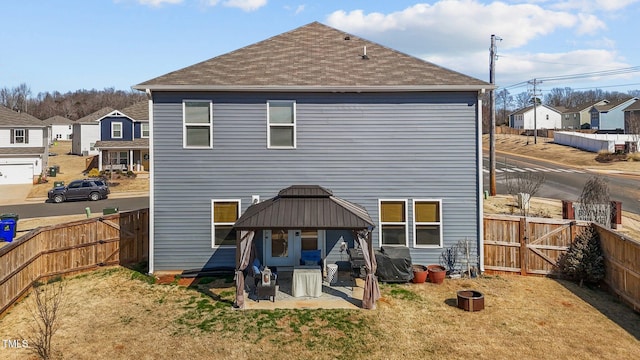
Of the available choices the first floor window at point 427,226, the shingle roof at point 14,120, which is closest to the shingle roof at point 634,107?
the first floor window at point 427,226

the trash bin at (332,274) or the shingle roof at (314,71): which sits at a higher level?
the shingle roof at (314,71)

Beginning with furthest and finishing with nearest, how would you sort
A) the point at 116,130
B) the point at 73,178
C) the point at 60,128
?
1. the point at 60,128
2. the point at 116,130
3. the point at 73,178

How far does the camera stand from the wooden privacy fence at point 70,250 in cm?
1089

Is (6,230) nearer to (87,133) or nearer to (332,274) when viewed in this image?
(332,274)

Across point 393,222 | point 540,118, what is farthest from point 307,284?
point 540,118

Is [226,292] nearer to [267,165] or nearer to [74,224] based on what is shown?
[267,165]

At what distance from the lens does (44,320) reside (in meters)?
8.12

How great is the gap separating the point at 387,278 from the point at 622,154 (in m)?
48.9

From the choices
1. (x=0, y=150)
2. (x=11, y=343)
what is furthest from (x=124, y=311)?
(x=0, y=150)

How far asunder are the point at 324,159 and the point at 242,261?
4763 millimetres

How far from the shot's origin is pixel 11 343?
29.2 ft

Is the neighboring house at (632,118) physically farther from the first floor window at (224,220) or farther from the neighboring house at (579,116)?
the first floor window at (224,220)

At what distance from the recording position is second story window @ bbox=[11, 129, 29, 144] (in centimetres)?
4084

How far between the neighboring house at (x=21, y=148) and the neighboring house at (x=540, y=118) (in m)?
87.3
